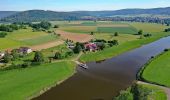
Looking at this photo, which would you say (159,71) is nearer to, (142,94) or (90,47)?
(142,94)

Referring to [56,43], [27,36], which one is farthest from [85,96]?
[27,36]

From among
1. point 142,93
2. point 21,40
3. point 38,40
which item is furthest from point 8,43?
point 142,93

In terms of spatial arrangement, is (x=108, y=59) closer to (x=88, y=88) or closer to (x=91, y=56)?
(x=91, y=56)

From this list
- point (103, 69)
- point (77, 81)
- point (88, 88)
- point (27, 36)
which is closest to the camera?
point (88, 88)

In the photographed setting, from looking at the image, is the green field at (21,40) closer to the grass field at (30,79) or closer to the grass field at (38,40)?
the grass field at (38,40)

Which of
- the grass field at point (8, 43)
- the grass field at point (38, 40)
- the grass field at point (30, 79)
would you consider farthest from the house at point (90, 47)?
the grass field at point (8, 43)
